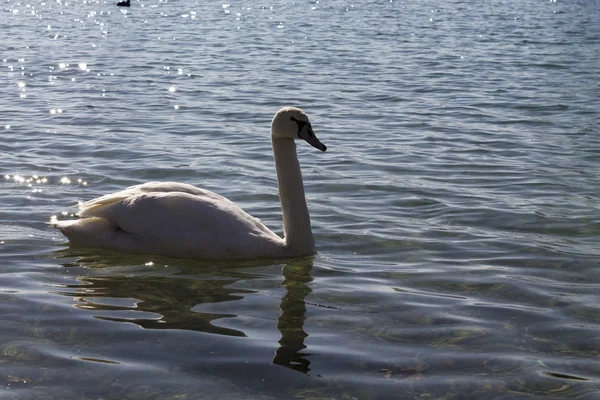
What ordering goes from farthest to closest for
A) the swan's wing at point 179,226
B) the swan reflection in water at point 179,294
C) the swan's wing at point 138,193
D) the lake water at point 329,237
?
the swan's wing at point 138,193
the swan's wing at point 179,226
the swan reflection in water at point 179,294
the lake water at point 329,237

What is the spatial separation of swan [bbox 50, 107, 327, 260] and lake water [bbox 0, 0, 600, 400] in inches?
5.9

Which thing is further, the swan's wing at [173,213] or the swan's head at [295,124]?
the swan's head at [295,124]

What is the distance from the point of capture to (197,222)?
7.20m

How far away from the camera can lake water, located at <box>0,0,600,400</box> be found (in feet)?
17.1

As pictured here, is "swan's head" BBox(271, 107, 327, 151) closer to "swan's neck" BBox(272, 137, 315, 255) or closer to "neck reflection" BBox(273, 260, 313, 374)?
"swan's neck" BBox(272, 137, 315, 255)

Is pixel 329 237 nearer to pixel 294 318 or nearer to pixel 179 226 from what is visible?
pixel 179 226

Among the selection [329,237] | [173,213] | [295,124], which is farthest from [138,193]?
[329,237]

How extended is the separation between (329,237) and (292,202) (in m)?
0.76

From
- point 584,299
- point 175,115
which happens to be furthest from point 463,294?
point 175,115

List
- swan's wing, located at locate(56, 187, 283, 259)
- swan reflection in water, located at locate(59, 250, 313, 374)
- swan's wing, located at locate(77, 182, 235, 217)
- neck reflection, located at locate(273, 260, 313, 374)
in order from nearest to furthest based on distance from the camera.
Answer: neck reflection, located at locate(273, 260, 313, 374) → swan reflection in water, located at locate(59, 250, 313, 374) → swan's wing, located at locate(56, 187, 283, 259) → swan's wing, located at locate(77, 182, 235, 217)

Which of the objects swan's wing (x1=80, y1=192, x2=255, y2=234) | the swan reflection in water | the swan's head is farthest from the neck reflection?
the swan's head

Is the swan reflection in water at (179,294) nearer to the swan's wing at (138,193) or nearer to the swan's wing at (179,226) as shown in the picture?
the swan's wing at (179,226)

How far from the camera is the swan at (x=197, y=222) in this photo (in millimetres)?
7195

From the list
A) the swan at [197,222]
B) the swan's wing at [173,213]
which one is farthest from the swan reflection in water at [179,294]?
the swan's wing at [173,213]
